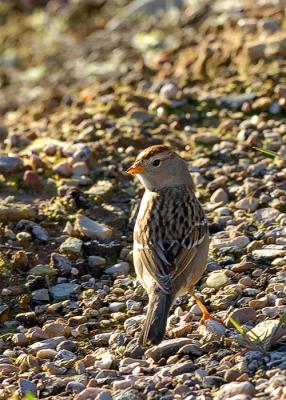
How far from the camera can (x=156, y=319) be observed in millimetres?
6613

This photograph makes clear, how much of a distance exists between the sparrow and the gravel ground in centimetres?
25

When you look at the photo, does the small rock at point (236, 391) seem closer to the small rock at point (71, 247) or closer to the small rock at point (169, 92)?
the small rock at point (71, 247)

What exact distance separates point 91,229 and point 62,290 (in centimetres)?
81

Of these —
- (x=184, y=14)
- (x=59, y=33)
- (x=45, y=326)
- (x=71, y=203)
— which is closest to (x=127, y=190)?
(x=71, y=203)

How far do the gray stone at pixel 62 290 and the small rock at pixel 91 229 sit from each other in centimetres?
67

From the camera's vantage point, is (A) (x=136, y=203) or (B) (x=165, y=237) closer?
(B) (x=165, y=237)

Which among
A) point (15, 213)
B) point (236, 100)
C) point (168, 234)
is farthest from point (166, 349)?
point (236, 100)

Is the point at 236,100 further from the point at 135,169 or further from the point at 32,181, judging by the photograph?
the point at 135,169

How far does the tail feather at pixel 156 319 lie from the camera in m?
6.51

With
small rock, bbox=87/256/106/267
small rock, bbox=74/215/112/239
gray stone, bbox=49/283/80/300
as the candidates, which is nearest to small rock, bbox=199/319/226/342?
gray stone, bbox=49/283/80/300

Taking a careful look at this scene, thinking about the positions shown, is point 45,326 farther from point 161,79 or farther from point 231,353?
point 161,79

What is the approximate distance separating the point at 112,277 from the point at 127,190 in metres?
1.45

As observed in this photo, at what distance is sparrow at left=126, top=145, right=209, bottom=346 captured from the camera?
6.86 meters

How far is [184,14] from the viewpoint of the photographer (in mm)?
13648
